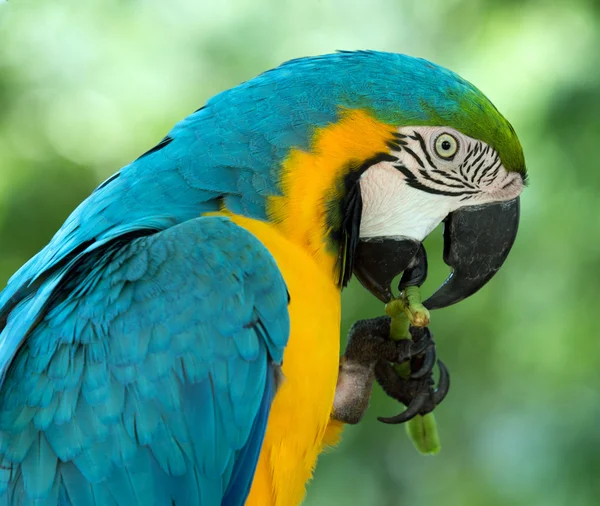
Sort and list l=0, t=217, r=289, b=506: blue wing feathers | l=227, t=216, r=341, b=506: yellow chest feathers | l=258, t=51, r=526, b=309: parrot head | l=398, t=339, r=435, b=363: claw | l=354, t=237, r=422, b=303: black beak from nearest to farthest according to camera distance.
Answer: l=0, t=217, r=289, b=506: blue wing feathers → l=227, t=216, r=341, b=506: yellow chest feathers → l=258, t=51, r=526, b=309: parrot head → l=354, t=237, r=422, b=303: black beak → l=398, t=339, r=435, b=363: claw

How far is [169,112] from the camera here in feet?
11.9

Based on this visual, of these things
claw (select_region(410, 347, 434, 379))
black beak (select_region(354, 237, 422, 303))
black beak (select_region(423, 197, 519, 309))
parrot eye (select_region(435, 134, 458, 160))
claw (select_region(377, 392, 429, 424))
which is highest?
parrot eye (select_region(435, 134, 458, 160))

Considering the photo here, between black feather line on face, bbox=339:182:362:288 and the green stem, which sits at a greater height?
black feather line on face, bbox=339:182:362:288

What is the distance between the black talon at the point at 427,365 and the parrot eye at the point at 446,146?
21.9 inches

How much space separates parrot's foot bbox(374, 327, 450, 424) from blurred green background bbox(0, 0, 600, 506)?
4.23 ft

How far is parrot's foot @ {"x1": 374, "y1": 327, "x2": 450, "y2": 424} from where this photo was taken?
2.19 metres

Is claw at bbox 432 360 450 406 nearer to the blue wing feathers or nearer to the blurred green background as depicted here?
the blue wing feathers

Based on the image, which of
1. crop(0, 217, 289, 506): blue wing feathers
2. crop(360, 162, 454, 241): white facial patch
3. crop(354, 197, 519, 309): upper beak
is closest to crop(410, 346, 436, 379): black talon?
crop(354, 197, 519, 309): upper beak

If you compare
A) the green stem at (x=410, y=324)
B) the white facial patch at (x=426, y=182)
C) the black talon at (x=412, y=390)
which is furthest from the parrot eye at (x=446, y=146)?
the black talon at (x=412, y=390)

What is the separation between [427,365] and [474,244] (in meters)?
0.39

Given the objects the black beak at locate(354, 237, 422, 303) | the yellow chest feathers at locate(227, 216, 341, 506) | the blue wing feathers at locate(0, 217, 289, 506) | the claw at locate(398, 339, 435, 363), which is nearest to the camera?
the blue wing feathers at locate(0, 217, 289, 506)

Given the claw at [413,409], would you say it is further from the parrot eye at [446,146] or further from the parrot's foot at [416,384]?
the parrot eye at [446,146]

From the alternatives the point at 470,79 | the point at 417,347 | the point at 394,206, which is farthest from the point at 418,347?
the point at 470,79

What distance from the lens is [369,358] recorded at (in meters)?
2.23
